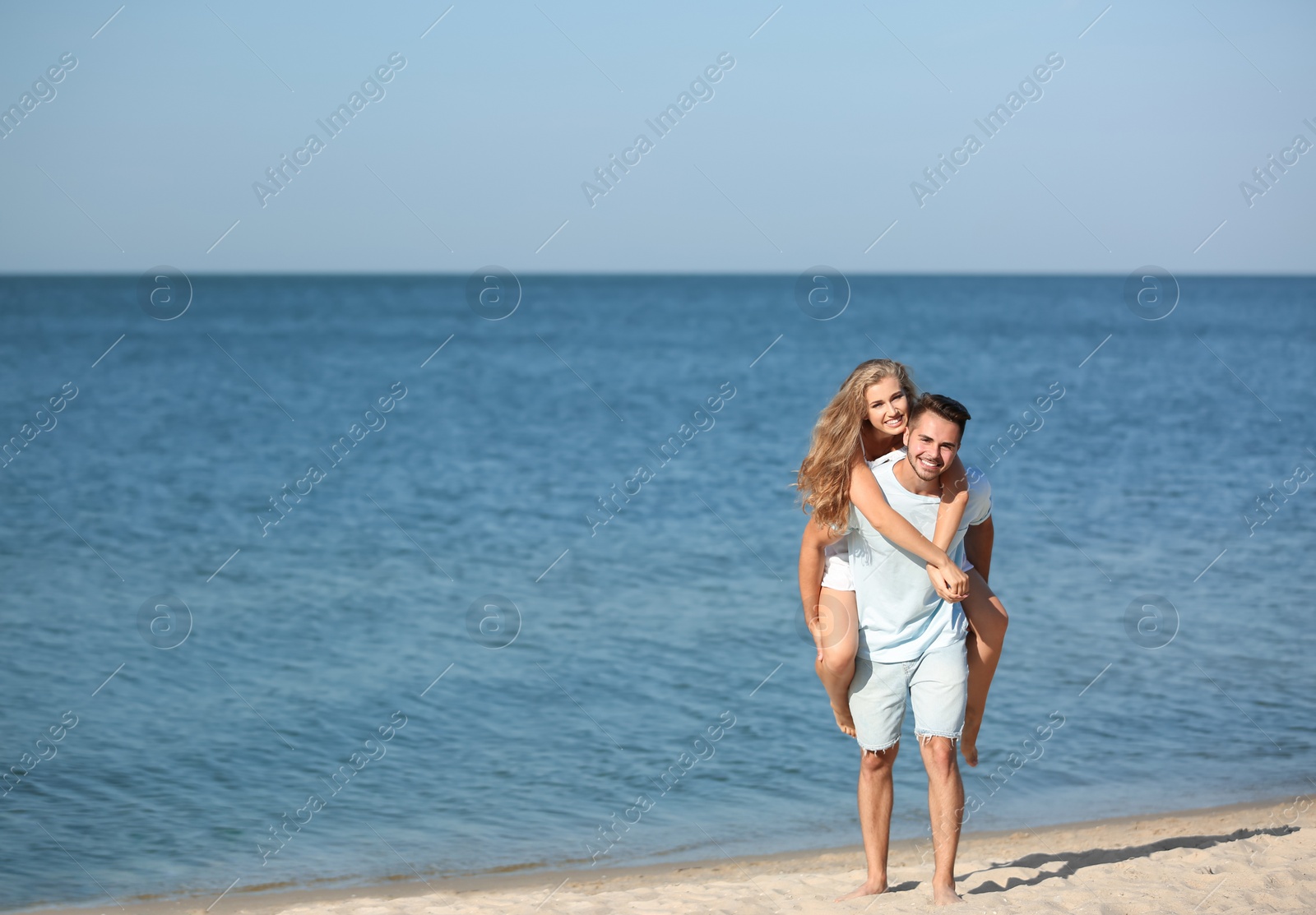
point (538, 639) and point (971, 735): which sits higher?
point (538, 639)

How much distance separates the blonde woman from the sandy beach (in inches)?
32.8

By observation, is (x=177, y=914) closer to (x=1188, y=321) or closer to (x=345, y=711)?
(x=345, y=711)

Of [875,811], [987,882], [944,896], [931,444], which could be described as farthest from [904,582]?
[987,882]

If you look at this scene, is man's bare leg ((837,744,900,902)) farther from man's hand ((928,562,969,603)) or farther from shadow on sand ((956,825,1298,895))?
man's hand ((928,562,969,603))

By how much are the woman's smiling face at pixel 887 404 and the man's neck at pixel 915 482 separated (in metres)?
0.12

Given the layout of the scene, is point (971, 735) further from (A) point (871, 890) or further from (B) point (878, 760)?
(A) point (871, 890)

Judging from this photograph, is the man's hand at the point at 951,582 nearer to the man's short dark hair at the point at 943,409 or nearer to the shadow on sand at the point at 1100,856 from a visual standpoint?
the man's short dark hair at the point at 943,409

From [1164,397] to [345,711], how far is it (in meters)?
22.4

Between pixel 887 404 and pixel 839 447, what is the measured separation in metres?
0.26

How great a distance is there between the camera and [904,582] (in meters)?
4.23

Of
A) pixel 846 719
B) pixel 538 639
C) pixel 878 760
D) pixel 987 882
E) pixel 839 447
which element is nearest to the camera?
pixel 839 447

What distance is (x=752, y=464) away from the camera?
17359mm

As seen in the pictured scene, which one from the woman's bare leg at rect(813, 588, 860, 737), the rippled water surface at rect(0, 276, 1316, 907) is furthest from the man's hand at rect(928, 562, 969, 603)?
the rippled water surface at rect(0, 276, 1316, 907)

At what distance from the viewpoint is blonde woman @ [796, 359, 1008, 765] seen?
4.10 metres
